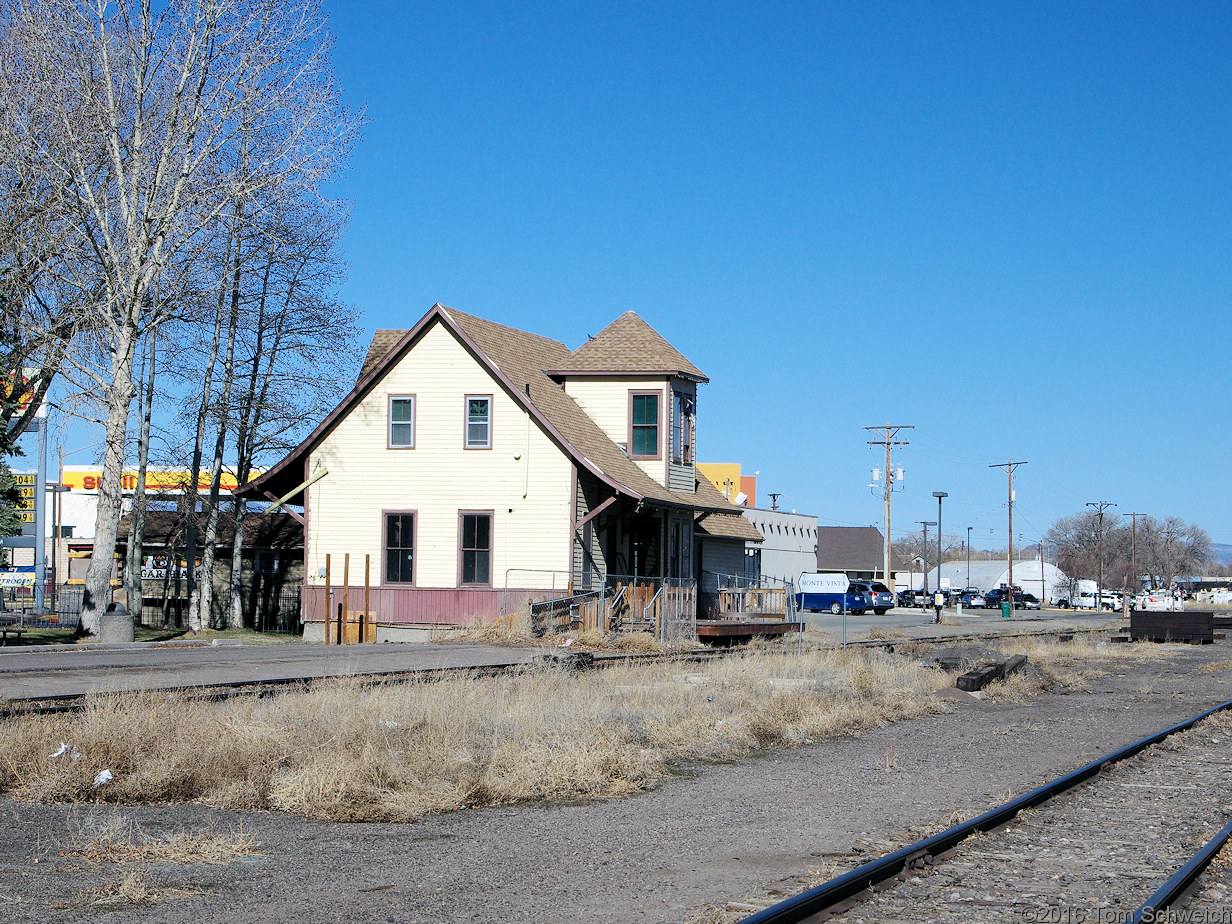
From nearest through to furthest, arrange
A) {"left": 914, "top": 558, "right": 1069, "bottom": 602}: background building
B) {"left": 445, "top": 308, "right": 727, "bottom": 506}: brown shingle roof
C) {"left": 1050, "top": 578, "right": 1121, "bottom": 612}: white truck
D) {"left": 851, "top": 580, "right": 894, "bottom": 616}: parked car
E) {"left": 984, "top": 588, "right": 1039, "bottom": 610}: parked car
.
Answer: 1. {"left": 445, "top": 308, "right": 727, "bottom": 506}: brown shingle roof
2. {"left": 851, "top": 580, "right": 894, "bottom": 616}: parked car
3. {"left": 984, "top": 588, "right": 1039, "bottom": 610}: parked car
4. {"left": 1050, "top": 578, "right": 1121, "bottom": 612}: white truck
5. {"left": 914, "top": 558, "right": 1069, "bottom": 602}: background building

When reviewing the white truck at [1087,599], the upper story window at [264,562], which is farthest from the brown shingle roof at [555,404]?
the white truck at [1087,599]

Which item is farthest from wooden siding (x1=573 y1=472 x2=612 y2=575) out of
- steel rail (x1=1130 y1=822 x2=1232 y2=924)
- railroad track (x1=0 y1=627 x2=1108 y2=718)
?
steel rail (x1=1130 y1=822 x2=1232 y2=924)

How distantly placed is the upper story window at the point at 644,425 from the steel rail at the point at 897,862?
22.5 metres

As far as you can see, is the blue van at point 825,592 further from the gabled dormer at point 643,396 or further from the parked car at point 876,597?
the gabled dormer at point 643,396

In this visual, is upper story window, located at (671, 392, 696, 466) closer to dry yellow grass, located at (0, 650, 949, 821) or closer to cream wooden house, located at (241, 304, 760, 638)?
cream wooden house, located at (241, 304, 760, 638)

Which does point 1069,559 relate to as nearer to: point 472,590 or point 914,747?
point 472,590

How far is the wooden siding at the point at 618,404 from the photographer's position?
33719 millimetres

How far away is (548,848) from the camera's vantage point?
339 inches

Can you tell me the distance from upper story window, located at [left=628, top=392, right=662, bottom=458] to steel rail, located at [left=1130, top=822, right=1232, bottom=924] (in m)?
25.6

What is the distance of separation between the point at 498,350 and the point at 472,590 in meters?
6.47

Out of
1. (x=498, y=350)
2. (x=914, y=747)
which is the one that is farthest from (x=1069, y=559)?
(x=914, y=747)

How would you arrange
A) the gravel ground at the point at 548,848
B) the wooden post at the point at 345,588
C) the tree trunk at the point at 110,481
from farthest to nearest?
1. the wooden post at the point at 345,588
2. the tree trunk at the point at 110,481
3. the gravel ground at the point at 548,848

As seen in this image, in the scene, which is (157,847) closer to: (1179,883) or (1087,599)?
(1179,883)

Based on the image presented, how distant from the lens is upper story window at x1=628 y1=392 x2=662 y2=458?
111 feet
